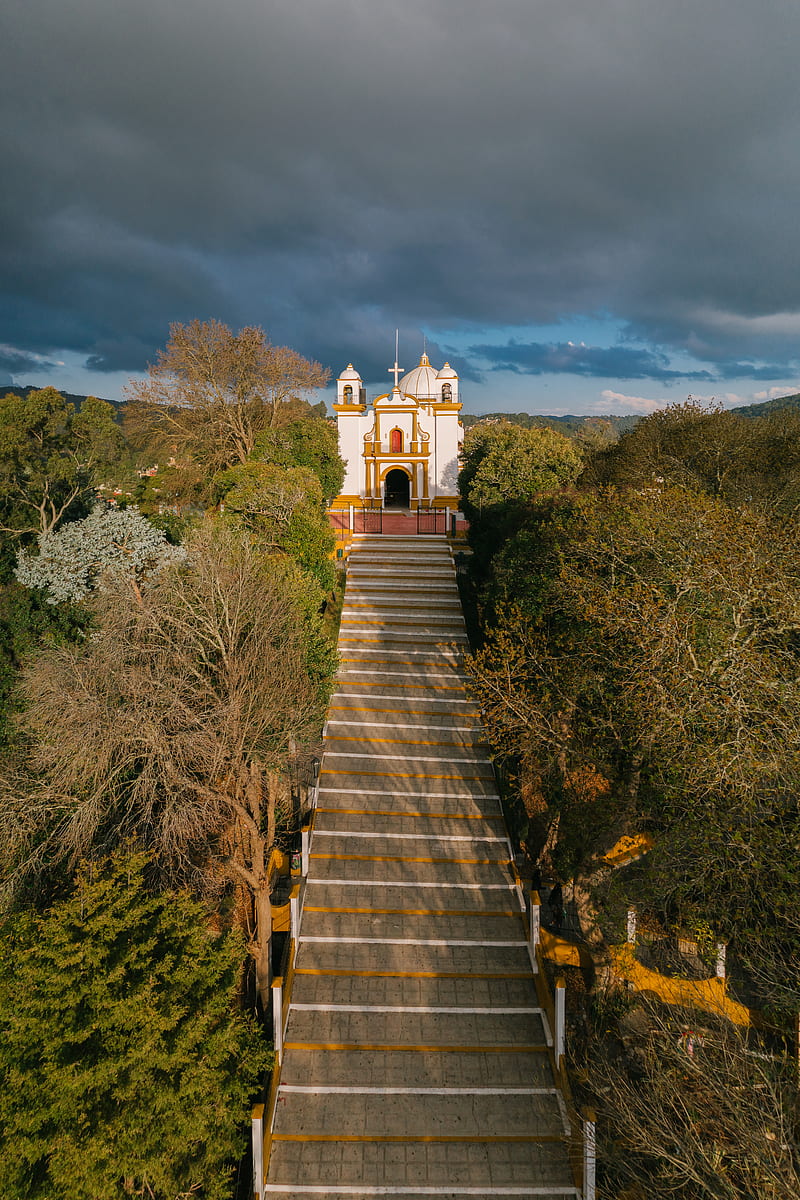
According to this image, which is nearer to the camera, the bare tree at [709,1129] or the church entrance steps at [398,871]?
the bare tree at [709,1129]

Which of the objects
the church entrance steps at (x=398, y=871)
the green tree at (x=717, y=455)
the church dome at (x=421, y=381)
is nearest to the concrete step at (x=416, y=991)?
the church entrance steps at (x=398, y=871)

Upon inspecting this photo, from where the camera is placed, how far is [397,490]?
37.8m

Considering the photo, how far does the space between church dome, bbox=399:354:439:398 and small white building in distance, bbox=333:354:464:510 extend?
341 centimetres

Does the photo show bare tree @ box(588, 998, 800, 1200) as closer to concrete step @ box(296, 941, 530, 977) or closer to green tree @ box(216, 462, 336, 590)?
concrete step @ box(296, 941, 530, 977)

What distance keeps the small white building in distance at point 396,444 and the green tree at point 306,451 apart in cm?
820

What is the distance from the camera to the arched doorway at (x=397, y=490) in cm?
3622

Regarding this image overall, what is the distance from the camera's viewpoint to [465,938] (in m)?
10.2

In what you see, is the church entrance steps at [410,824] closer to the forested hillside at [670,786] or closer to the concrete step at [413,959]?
the forested hillside at [670,786]

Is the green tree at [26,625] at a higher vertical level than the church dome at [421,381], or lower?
lower

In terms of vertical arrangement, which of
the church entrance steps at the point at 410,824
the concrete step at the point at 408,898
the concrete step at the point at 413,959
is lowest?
the concrete step at the point at 413,959

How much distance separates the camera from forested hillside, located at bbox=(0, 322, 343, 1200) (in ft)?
21.0

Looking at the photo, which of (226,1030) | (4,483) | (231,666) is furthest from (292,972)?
(4,483)

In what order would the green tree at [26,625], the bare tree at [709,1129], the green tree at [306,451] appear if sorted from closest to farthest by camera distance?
the bare tree at [709,1129]
the green tree at [26,625]
the green tree at [306,451]

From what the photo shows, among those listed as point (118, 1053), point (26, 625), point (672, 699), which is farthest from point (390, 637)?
point (118, 1053)
